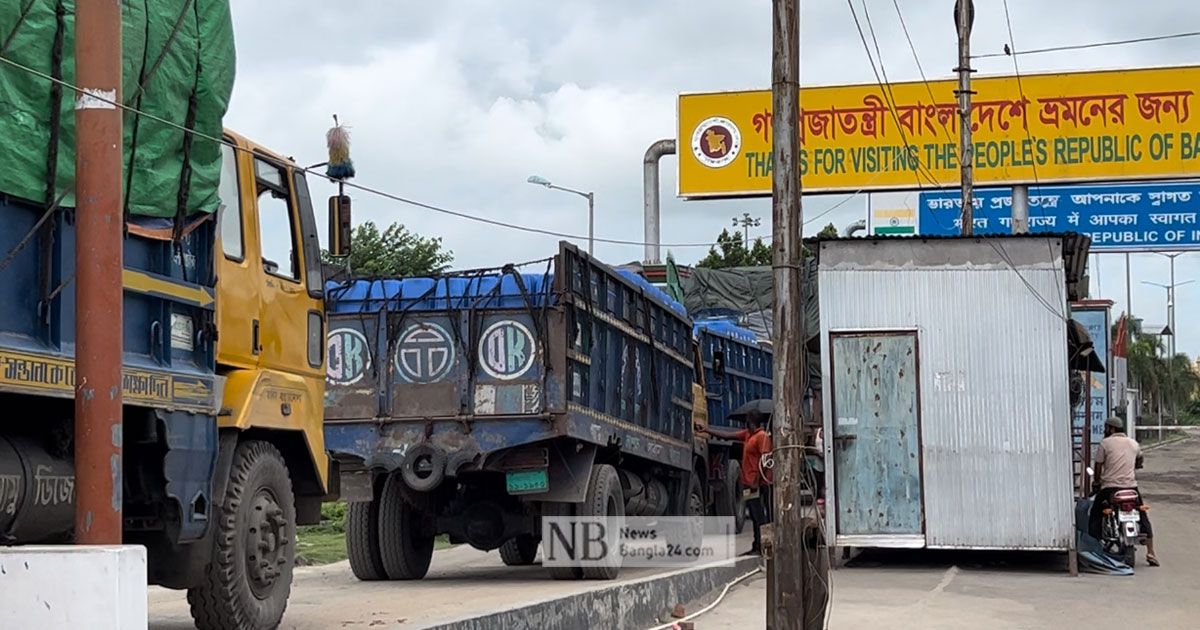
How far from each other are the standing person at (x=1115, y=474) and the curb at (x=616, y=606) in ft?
13.6

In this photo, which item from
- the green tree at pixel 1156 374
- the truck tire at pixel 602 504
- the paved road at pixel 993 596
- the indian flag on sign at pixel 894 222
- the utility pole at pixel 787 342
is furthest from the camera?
the green tree at pixel 1156 374

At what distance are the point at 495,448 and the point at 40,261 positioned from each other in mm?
5762

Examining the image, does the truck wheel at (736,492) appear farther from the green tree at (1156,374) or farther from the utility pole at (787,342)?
the green tree at (1156,374)

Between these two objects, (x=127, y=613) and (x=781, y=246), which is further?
(x=781, y=246)

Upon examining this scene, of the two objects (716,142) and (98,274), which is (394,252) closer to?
(716,142)

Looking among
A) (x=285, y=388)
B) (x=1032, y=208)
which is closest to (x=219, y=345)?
(x=285, y=388)

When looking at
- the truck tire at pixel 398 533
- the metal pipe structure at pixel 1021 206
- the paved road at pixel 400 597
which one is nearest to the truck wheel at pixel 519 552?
the paved road at pixel 400 597

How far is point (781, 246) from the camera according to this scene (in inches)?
425

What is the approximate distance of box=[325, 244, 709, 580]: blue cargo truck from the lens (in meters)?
11.9

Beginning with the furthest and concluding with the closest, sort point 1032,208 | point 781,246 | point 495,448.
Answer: point 1032,208 < point 495,448 < point 781,246

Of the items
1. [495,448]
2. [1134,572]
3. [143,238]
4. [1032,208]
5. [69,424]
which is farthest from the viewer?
[1032,208]

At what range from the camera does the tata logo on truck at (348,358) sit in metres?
12.4

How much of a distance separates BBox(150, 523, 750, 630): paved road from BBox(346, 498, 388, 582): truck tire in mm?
138

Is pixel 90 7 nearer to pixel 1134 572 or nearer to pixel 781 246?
pixel 781 246
